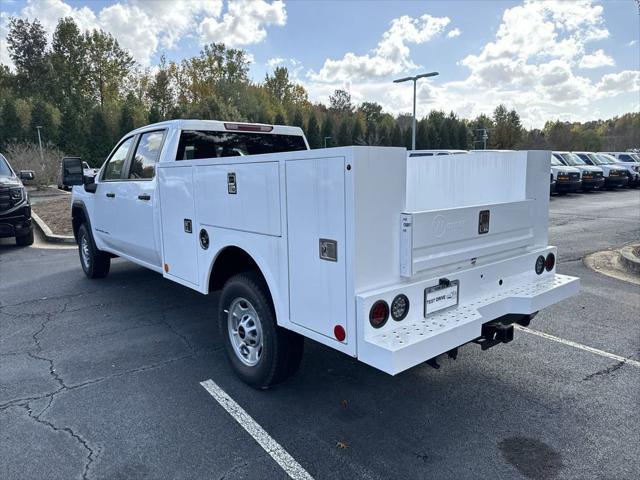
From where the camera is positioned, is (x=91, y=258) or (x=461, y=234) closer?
(x=461, y=234)

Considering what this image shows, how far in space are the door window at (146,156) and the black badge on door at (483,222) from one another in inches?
128

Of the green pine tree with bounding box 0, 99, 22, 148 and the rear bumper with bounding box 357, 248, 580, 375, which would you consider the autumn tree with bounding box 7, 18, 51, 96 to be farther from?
the rear bumper with bounding box 357, 248, 580, 375

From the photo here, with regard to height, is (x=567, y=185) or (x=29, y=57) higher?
(x=29, y=57)

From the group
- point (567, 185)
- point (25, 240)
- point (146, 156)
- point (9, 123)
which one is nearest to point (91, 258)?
point (146, 156)

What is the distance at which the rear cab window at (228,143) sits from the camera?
488cm

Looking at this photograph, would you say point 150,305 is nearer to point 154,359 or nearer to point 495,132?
point 154,359

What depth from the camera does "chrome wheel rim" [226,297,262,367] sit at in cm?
359

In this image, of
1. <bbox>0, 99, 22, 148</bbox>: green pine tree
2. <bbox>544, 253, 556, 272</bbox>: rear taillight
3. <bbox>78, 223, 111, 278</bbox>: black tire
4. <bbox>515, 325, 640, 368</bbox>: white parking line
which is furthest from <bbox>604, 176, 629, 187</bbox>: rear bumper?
<bbox>0, 99, 22, 148</bbox>: green pine tree

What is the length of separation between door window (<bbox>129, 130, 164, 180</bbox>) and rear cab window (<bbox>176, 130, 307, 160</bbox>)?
0.29 metres

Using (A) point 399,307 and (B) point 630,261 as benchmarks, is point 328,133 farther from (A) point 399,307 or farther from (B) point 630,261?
(A) point 399,307

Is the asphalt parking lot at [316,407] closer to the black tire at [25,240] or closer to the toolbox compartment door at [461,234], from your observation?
the toolbox compartment door at [461,234]

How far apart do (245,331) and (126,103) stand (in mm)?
50912

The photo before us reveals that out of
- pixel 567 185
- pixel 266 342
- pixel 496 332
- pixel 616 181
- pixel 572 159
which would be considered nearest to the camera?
pixel 496 332

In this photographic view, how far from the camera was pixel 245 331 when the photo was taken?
3674 mm
